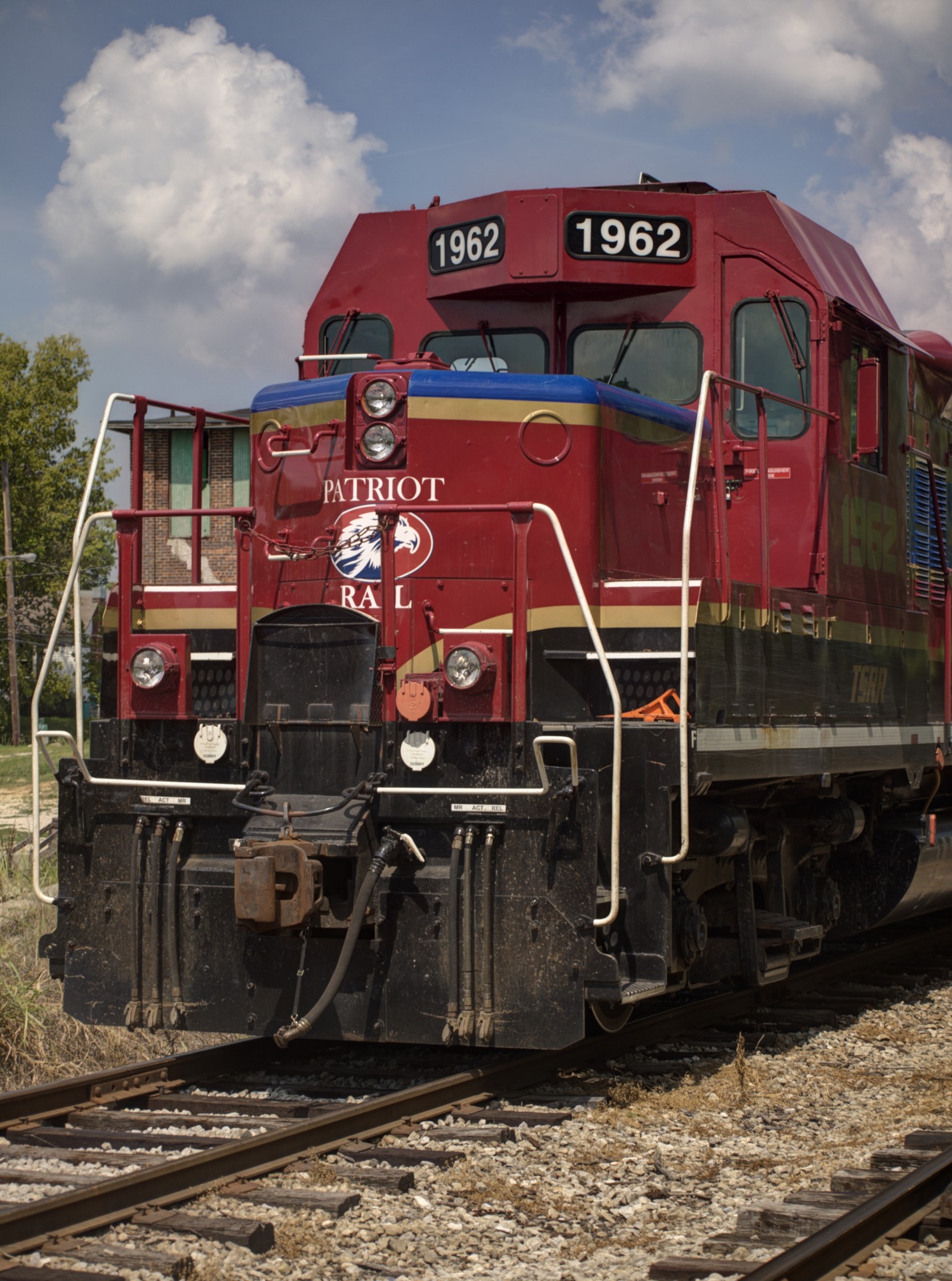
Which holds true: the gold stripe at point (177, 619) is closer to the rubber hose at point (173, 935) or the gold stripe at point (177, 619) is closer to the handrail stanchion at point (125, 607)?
the handrail stanchion at point (125, 607)

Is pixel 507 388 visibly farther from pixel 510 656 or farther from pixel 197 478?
pixel 197 478

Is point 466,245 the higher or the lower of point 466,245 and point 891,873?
the higher

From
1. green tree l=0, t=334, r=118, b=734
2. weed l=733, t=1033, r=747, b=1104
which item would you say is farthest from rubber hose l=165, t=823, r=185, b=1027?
green tree l=0, t=334, r=118, b=734

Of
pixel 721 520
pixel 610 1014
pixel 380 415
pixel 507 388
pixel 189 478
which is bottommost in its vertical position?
pixel 610 1014

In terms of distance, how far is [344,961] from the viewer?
19.0 feet

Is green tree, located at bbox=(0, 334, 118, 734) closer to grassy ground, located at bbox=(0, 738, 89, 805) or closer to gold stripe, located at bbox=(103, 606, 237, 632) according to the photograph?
grassy ground, located at bbox=(0, 738, 89, 805)

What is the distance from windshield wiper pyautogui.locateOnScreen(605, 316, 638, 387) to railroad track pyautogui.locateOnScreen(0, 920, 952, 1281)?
11.2 ft

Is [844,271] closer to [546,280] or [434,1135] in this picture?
[546,280]

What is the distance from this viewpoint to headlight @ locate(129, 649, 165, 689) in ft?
21.3

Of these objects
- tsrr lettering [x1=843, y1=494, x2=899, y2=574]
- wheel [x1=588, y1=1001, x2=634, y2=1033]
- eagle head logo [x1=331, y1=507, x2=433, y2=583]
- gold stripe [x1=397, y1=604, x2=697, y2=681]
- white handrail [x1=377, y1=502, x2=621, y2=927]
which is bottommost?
wheel [x1=588, y1=1001, x2=634, y2=1033]

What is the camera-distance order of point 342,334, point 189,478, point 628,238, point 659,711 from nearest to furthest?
1. point 659,711
2. point 628,238
3. point 342,334
4. point 189,478

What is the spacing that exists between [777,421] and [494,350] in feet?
5.21

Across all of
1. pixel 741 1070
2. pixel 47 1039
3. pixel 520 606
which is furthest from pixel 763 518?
pixel 47 1039

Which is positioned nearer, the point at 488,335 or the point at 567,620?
the point at 567,620
